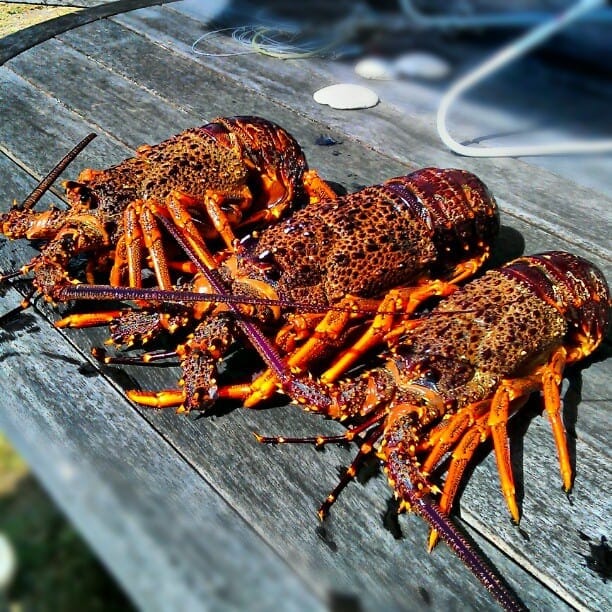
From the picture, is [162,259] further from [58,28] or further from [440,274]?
[58,28]

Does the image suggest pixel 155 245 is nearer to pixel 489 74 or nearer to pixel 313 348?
pixel 313 348

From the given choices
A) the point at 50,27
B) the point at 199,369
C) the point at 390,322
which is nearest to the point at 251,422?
the point at 199,369

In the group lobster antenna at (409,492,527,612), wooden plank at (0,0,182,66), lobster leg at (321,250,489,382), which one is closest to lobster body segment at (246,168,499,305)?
lobster leg at (321,250,489,382)

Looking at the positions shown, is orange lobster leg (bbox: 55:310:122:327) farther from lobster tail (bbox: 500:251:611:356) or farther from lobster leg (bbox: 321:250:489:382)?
lobster tail (bbox: 500:251:611:356)

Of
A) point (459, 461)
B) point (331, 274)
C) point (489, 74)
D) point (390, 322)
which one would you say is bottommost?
point (459, 461)

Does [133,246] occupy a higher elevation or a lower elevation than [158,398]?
higher
